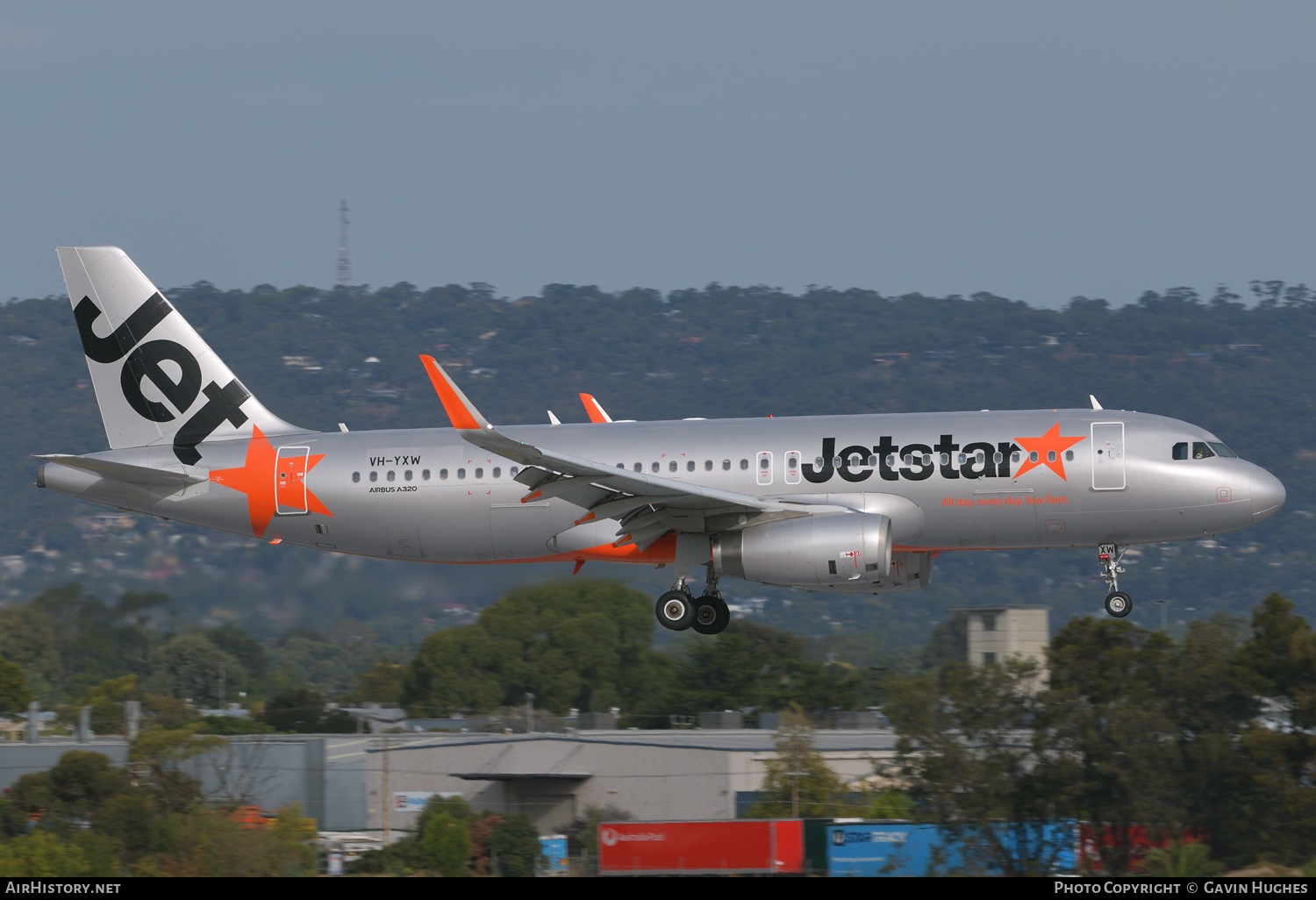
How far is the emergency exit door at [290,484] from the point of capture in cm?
3541

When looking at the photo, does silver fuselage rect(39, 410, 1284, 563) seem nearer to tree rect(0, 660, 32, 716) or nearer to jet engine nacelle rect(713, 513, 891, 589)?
jet engine nacelle rect(713, 513, 891, 589)

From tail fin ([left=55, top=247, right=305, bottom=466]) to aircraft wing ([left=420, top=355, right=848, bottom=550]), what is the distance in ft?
27.2

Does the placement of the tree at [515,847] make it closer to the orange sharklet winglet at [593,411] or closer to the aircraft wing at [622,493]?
the orange sharklet winglet at [593,411]

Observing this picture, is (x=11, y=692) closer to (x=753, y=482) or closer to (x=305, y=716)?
(x=305, y=716)

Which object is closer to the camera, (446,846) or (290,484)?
(290,484)

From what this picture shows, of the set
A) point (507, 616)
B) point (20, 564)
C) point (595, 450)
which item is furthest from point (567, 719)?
point (595, 450)

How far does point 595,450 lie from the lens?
111ft

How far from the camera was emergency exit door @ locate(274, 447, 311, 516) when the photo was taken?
116 feet

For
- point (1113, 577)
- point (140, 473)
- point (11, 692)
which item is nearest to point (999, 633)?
point (11, 692)

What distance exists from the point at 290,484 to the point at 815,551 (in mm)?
12187

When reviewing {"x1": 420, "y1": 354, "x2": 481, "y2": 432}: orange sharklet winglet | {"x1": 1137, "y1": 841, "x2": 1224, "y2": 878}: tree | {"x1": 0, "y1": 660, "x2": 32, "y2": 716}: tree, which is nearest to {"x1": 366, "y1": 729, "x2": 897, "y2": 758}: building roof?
{"x1": 1137, "y1": 841, "x2": 1224, "y2": 878}: tree

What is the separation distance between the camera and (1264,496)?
32250mm

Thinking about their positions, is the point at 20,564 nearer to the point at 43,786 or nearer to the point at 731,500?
the point at 43,786
